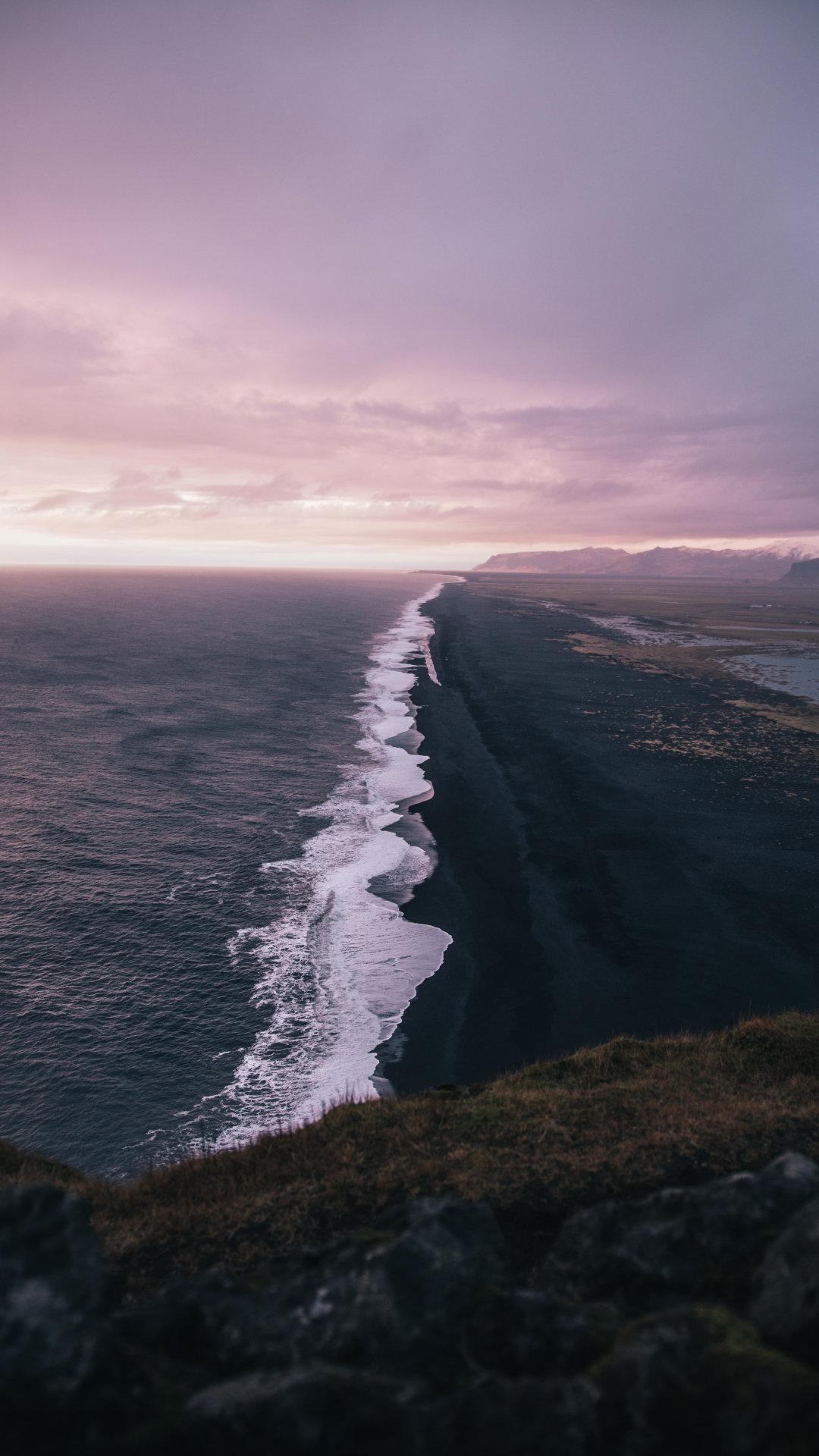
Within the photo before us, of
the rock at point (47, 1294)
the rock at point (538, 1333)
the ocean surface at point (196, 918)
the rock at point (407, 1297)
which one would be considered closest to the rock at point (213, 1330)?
the rock at point (407, 1297)

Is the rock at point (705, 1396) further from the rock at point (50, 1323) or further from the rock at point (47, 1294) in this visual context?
the rock at point (47, 1294)

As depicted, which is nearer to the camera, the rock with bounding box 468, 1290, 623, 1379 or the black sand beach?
the rock with bounding box 468, 1290, 623, 1379

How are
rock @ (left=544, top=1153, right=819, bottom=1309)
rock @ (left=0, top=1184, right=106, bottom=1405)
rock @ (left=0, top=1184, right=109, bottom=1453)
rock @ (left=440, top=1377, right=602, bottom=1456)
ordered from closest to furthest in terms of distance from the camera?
rock @ (left=440, top=1377, right=602, bottom=1456)
rock @ (left=0, top=1184, right=109, bottom=1453)
rock @ (left=0, top=1184, right=106, bottom=1405)
rock @ (left=544, top=1153, right=819, bottom=1309)

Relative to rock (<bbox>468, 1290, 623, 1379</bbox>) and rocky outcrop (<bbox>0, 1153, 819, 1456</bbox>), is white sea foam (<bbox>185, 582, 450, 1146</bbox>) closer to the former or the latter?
rocky outcrop (<bbox>0, 1153, 819, 1456</bbox>)

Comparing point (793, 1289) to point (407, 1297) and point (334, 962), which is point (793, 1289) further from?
point (334, 962)

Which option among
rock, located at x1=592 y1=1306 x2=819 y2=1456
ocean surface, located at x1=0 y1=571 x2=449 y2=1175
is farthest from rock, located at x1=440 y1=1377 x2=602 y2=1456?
ocean surface, located at x1=0 y1=571 x2=449 y2=1175
